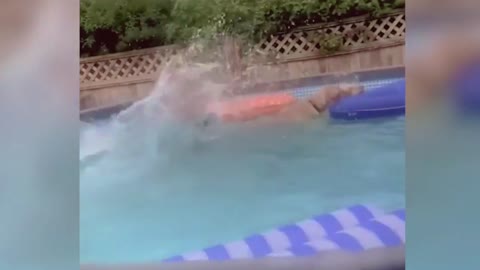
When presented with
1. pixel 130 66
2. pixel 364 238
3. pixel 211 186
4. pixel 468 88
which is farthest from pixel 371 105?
pixel 130 66

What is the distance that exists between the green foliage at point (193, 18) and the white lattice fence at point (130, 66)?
0.03m

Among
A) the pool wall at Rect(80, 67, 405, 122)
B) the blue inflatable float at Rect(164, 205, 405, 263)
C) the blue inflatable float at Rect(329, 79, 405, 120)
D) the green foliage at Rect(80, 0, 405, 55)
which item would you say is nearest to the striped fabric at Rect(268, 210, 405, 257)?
the blue inflatable float at Rect(164, 205, 405, 263)

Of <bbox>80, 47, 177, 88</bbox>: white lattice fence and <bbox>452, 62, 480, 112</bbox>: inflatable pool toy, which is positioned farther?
Answer: <bbox>80, 47, 177, 88</bbox>: white lattice fence

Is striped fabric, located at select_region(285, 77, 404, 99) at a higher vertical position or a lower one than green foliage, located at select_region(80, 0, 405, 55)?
lower

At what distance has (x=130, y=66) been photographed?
2.14m

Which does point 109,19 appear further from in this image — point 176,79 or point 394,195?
point 394,195

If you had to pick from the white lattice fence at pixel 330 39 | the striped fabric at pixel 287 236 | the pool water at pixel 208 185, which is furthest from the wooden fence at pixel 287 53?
the striped fabric at pixel 287 236

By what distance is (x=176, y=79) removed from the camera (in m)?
2.15

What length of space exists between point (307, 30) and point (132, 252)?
97 cm

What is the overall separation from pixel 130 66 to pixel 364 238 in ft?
3.25

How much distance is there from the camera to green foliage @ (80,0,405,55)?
6.91 ft

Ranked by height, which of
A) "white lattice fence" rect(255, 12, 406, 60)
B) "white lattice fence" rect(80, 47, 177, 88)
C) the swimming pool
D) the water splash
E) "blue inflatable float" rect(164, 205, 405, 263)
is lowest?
"blue inflatable float" rect(164, 205, 405, 263)

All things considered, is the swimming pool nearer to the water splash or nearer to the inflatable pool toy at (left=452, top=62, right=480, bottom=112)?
the water splash

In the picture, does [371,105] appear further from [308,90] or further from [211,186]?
[211,186]
